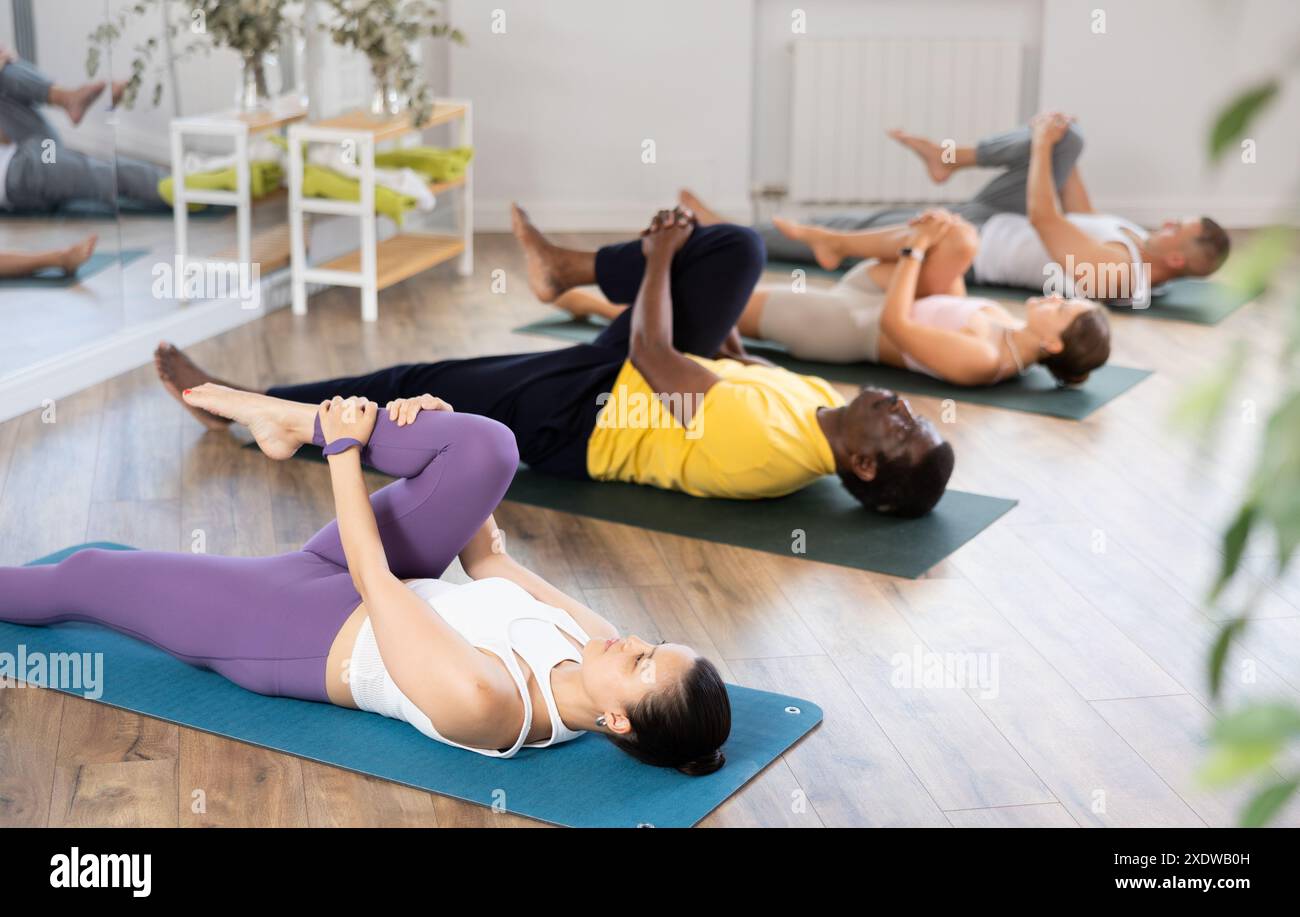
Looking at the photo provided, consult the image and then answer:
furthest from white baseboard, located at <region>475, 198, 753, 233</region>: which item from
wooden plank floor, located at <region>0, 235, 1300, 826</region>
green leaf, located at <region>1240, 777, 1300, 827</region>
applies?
green leaf, located at <region>1240, 777, 1300, 827</region>

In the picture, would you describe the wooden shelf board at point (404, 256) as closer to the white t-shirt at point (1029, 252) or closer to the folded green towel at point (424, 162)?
the folded green towel at point (424, 162)

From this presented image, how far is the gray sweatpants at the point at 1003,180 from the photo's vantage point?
486cm

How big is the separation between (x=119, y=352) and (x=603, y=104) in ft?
8.58

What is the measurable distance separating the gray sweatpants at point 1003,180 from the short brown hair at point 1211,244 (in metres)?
0.59

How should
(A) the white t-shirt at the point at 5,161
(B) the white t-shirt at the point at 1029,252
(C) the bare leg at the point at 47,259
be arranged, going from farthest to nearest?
(B) the white t-shirt at the point at 1029,252 → (C) the bare leg at the point at 47,259 → (A) the white t-shirt at the point at 5,161

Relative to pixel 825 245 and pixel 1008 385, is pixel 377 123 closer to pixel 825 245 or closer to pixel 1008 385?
pixel 825 245

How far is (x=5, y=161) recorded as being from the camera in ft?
10.9

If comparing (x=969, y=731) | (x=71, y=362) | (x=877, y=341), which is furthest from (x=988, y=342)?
(x=71, y=362)

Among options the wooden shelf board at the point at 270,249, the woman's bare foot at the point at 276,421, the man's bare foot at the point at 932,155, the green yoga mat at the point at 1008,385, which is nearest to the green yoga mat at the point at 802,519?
the green yoga mat at the point at 1008,385

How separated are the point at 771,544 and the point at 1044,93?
367 cm

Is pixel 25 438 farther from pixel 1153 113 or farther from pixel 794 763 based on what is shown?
pixel 1153 113

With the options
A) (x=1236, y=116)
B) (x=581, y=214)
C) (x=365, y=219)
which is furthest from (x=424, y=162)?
(x=1236, y=116)

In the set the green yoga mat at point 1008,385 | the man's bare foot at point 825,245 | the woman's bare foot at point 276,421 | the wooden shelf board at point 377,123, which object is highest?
the wooden shelf board at point 377,123

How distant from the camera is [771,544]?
9.49 ft
